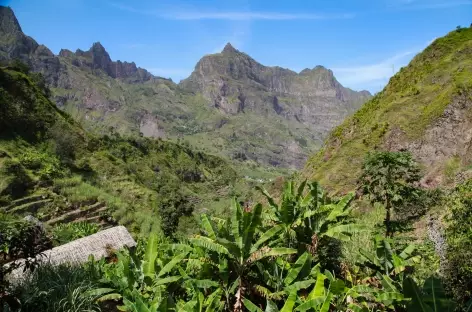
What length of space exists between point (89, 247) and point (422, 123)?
→ 21.8m

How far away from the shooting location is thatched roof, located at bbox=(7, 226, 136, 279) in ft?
44.9

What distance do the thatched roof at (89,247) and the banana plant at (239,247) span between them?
7.27m

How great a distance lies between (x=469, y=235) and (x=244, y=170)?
16211 centimetres

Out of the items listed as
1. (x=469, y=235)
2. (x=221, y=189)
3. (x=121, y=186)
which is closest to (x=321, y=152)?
(x=121, y=186)

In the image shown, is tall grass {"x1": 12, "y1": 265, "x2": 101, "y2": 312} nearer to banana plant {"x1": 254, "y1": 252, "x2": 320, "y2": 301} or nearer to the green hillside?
banana plant {"x1": 254, "y1": 252, "x2": 320, "y2": 301}

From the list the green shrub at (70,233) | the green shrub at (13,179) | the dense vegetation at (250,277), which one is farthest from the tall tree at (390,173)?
the green shrub at (13,179)

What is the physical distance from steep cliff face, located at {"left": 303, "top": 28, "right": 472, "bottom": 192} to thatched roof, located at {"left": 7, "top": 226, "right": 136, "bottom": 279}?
1499cm

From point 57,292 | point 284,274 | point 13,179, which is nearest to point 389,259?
point 284,274

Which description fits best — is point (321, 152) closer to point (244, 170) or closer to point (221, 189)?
point (221, 189)

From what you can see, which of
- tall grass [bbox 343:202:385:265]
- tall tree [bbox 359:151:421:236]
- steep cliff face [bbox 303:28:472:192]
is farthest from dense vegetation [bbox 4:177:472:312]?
steep cliff face [bbox 303:28:472:192]

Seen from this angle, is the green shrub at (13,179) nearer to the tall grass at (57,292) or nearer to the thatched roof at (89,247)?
the thatched roof at (89,247)

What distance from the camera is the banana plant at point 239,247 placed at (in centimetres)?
766

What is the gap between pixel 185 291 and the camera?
919 cm

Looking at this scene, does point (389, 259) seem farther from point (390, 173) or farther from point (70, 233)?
point (70, 233)
